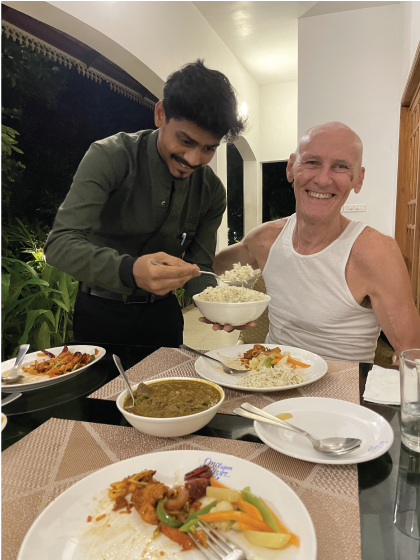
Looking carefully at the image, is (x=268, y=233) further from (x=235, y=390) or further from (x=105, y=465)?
(x=105, y=465)

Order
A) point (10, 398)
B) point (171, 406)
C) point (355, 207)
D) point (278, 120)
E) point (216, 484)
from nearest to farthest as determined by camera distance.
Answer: point (216, 484) → point (171, 406) → point (10, 398) → point (355, 207) → point (278, 120)

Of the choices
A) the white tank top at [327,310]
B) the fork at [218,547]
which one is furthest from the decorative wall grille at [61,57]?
the fork at [218,547]

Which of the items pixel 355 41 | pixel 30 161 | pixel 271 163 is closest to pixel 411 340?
pixel 355 41

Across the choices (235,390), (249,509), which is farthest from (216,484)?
(235,390)

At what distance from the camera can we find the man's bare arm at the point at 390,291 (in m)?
1.58

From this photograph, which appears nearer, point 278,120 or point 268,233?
point 268,233

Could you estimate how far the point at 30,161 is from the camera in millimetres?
4309

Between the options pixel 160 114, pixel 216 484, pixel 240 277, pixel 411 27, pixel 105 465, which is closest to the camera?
pixel 216 484

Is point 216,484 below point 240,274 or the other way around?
below

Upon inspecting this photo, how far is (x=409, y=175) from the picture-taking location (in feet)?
12.6

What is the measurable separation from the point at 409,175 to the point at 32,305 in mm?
3618

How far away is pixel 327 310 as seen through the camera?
5.66 ft

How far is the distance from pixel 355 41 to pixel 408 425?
4.47m

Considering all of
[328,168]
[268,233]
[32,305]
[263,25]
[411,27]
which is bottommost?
[32,305]
